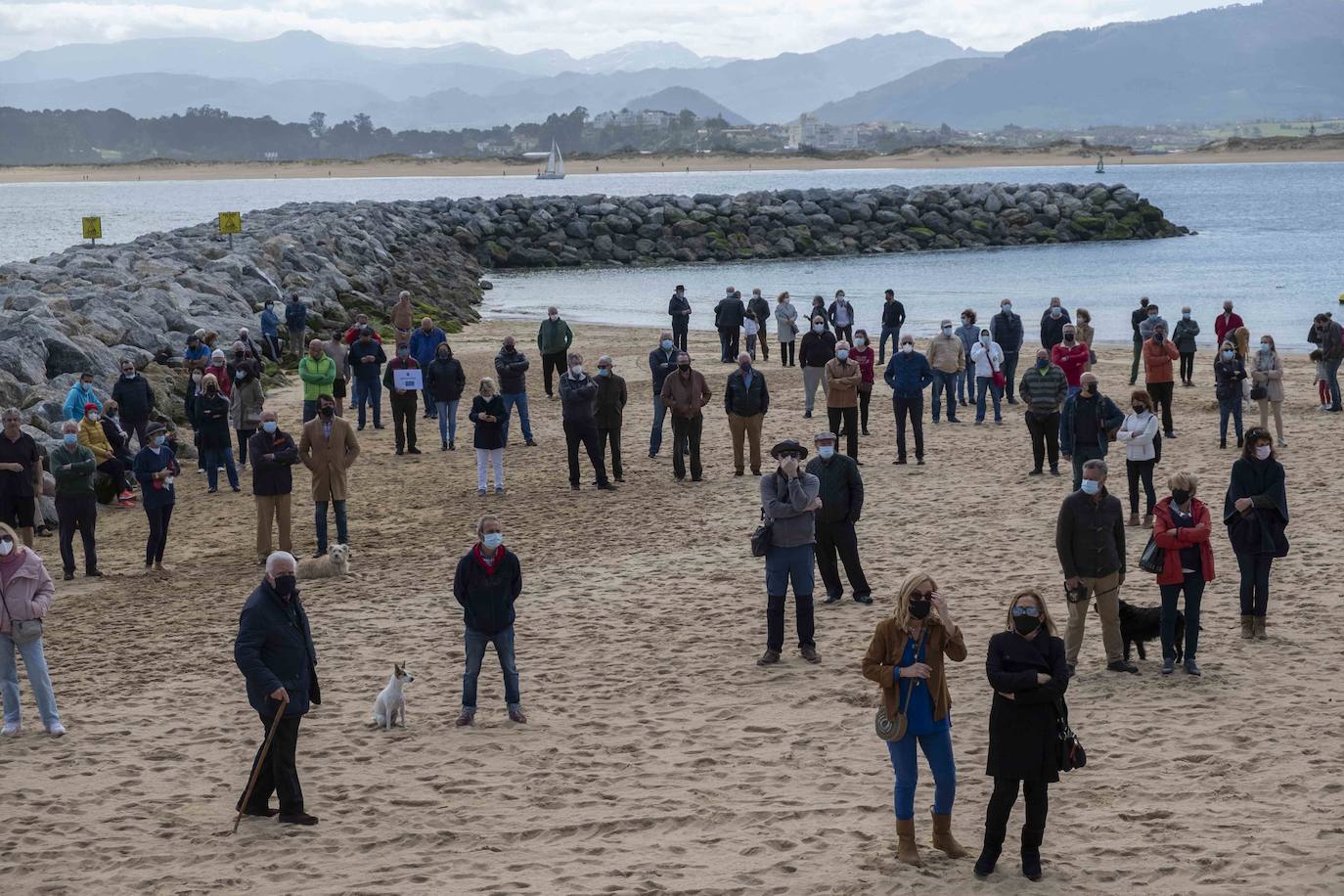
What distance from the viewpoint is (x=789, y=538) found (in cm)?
1088

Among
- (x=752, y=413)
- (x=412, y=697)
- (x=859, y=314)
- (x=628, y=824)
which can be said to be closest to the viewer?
(x=628, y=824)

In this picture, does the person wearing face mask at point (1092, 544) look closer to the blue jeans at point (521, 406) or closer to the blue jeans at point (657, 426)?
the blue jeans at point (657, 426)

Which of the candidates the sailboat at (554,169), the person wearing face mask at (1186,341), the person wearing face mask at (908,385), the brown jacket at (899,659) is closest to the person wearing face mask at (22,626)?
the brown jacket at (899,659)

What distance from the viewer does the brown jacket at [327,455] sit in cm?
1486

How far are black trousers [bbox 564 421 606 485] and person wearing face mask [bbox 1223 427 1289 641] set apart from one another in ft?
27.2

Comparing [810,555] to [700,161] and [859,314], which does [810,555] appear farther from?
[700,161]

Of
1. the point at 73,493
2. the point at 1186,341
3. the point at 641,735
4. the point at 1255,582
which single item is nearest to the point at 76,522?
the point at 73,493

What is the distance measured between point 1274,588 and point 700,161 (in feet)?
606

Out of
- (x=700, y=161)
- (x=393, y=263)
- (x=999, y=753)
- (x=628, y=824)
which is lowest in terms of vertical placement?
(x=628, y=824)

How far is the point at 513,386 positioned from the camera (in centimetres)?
1977

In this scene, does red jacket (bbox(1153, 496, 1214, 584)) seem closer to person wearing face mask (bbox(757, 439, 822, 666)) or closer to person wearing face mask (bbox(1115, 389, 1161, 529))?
person wearing face mask (bbox(757, 439, 822, 666))

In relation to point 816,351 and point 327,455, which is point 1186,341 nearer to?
point 816,351

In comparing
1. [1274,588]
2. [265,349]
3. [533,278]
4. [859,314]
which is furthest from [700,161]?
[1274,588]

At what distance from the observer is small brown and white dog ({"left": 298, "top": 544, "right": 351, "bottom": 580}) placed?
14250 mm
